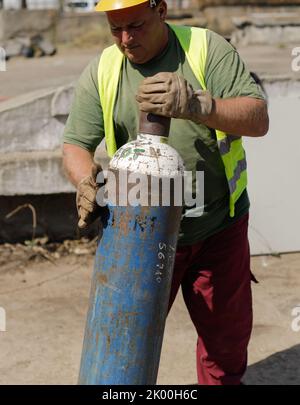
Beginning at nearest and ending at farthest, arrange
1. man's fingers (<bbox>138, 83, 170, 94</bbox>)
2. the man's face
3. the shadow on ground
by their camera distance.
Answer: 1. man's fingers (<bbox>138, 83, 170, 94</bbox>)
2. the man's face
3. the shadow on ground

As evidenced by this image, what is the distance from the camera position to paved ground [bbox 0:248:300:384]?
4.17 m

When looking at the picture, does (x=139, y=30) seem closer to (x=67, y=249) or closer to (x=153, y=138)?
(x=153, y=138)

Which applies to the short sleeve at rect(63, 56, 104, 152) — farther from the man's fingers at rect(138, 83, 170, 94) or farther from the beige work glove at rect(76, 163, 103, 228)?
→ the man's fingers at rect(138, 83, 170, 94)

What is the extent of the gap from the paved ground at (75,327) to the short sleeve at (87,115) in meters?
1.36

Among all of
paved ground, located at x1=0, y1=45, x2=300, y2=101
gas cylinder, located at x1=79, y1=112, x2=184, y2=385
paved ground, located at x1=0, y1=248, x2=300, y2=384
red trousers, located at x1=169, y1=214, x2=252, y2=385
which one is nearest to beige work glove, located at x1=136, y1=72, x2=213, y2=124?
gas cylinder, located at x1=79, y1=112, x2=184, y2=385

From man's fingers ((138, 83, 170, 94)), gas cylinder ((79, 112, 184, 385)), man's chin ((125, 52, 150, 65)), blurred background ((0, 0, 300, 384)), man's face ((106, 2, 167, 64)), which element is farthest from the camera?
blurred background ((0, 0, 300, 384))

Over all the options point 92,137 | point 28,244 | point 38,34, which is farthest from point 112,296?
point 38,34

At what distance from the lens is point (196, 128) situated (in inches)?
124

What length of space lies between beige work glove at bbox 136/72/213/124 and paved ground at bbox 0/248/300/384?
174 cm

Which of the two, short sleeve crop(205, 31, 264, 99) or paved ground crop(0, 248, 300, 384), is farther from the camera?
paved ground crop(0, 248, 300, 384)

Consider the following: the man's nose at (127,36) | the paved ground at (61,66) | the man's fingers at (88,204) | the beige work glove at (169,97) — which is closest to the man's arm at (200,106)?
the beige work glove at (169,97)

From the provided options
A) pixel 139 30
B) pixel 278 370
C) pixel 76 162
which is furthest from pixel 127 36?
pixel 278 370

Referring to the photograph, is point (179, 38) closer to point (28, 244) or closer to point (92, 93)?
point (92, 93)

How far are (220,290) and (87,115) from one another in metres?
0.90
